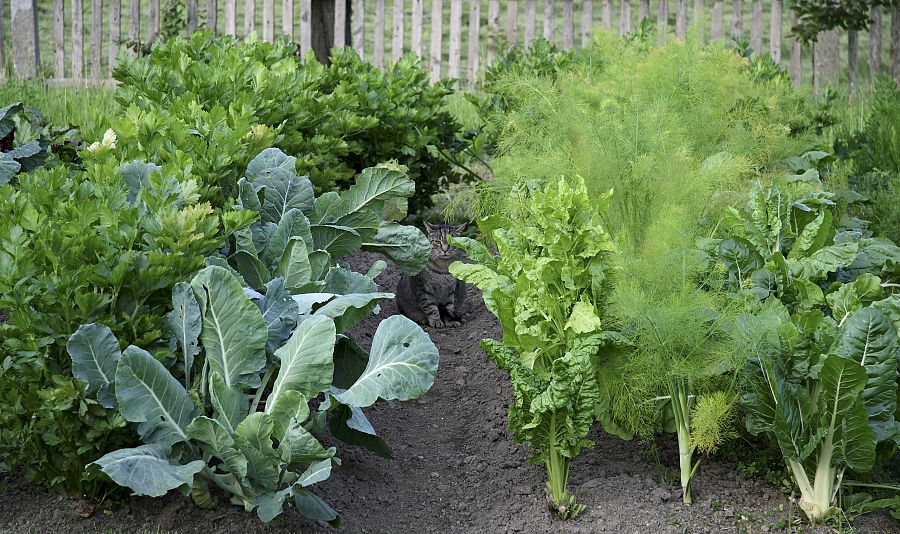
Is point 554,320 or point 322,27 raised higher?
point 322,27

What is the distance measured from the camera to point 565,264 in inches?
132

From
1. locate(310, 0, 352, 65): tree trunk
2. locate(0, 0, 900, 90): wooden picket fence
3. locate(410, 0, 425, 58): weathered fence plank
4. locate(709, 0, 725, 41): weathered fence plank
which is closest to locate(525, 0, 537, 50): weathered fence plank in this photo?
locate(0, 0, 900, 90): wooden picket fence

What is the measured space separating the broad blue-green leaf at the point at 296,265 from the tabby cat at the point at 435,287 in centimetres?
169

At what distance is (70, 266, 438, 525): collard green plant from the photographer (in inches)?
107

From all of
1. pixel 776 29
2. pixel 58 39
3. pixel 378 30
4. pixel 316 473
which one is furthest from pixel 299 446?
pixel 776 29

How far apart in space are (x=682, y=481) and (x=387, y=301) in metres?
2.55

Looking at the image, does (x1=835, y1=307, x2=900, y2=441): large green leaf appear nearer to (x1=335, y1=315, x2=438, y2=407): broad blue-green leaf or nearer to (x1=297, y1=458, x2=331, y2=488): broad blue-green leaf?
(x1=335, y1=315, x2=438, y2=407): broad blue-green leaf

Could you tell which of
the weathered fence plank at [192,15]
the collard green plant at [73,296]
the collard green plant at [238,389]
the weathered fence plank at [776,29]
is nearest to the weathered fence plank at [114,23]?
the weathered fence plank at [192,15]

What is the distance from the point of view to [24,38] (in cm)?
888

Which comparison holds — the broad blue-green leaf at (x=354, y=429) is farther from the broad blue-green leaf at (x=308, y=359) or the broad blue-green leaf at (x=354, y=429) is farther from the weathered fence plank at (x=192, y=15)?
the weathered fence plank at (x=192, y=15)

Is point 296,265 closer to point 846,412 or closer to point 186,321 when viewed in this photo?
point 186,321

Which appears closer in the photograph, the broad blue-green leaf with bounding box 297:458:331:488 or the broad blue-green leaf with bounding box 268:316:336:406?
the broad blue-green leaf with bounding box 297:458:331:488

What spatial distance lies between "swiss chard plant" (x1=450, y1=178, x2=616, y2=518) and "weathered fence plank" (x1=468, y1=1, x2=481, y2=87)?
6.17 meters

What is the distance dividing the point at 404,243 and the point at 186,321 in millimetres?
1447
